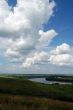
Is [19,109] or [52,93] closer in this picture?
[19,109]

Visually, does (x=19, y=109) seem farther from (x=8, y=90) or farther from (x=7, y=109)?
(x=8, y=90)

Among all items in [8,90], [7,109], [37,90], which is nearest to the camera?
[7,109]

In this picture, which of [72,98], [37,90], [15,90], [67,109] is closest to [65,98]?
[72,98]

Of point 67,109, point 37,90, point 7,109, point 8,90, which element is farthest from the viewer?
point 37,90

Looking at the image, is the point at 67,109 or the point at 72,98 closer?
the point at 67,109

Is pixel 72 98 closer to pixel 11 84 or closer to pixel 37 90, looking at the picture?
pixel 37 90

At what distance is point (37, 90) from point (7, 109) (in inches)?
1431

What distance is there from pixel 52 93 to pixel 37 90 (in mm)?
3213

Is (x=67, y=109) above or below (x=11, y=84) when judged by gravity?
below

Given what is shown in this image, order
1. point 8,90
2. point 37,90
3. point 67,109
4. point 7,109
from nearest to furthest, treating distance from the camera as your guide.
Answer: point 7,109 < point 67,109 < point 8,90 < point 37,90

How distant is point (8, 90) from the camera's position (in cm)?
4747

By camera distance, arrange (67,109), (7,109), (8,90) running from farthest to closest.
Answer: (8,90) < (67,109) < (7,109)

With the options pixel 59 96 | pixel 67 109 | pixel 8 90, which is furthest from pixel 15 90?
pixel 67 109

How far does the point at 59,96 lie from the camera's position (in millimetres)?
49219
